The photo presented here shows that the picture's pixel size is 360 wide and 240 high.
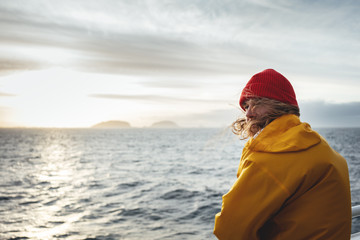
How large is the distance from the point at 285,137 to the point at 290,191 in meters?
0.26

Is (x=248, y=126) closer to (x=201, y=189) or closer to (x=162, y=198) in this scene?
(x=162, y=198)

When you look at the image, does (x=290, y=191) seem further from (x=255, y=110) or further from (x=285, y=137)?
(x=255, y=110)

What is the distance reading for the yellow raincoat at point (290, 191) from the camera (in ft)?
4.22

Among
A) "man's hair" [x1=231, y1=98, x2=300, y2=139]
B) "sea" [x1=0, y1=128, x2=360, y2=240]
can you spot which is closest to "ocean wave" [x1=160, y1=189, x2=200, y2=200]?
"sea" [x1=0, y1=128, x2=360, y2=240]

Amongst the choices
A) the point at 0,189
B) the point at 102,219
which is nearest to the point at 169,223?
the point at 102,219

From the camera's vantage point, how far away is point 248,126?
5.60 ft

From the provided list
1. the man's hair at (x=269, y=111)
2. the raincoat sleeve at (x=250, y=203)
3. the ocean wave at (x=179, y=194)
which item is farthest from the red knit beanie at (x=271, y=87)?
the ocean wave at (x=179, y=194)

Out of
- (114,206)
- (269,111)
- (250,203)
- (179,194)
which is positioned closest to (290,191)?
(250,203)

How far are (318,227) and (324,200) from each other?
0.46 feet

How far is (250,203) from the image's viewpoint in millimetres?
1347

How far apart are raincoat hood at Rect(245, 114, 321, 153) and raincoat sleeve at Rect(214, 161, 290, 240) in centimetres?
11

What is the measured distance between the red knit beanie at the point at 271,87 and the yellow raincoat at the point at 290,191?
229mm

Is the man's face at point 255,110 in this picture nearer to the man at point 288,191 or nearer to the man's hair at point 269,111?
the man's hair at point 269,111

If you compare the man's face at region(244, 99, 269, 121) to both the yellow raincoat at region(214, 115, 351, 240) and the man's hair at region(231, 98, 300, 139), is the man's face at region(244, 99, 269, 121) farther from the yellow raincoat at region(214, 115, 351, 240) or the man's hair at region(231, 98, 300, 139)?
the yellow raincoat at region(214, 115, 351, 240)
